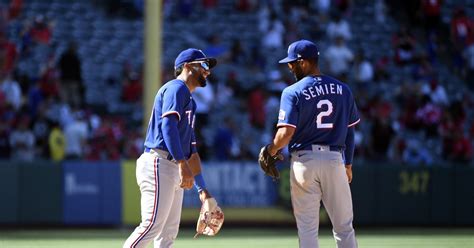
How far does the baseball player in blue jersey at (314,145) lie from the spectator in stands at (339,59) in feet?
42.0

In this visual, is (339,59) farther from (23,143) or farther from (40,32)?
(23,143)

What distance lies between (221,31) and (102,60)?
9.21ft

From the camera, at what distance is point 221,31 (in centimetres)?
2312

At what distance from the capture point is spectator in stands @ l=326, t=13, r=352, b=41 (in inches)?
881

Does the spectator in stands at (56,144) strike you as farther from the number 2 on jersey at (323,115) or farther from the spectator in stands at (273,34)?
the number 2 on jersey at (323,115)

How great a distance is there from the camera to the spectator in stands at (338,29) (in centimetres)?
2238

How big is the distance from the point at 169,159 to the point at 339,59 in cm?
1359

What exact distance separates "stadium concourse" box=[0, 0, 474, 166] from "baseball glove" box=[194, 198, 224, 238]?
9.90m

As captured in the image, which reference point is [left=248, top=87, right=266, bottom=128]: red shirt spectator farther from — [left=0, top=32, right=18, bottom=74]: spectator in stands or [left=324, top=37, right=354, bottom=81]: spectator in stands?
[left=0, top=32, right=18, bottom=74]: spectator in stands

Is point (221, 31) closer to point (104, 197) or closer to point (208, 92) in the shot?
point (208, 92)

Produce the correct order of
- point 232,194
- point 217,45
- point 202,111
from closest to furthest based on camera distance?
point 232,194 < point 202,111 < point 217,45

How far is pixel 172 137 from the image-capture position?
305 inches

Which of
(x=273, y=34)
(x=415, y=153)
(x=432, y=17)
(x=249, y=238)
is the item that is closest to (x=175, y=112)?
(x=249, y=238)

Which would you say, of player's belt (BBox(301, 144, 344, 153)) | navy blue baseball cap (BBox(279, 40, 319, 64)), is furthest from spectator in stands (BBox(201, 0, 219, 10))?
player's belt (BBox(301, 144, 344, 153))
